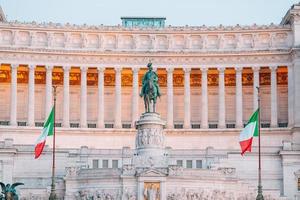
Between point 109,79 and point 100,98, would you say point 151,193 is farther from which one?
point 109,79

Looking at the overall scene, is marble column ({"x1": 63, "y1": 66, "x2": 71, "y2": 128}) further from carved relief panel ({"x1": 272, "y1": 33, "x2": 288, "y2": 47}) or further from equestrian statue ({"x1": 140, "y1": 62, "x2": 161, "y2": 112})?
equestrian statue ({"x1": 140, "y1": 62, "x2": 161, "y2": 112})

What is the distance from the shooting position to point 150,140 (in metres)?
103

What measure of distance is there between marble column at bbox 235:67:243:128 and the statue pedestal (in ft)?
108

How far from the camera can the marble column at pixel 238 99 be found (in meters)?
135

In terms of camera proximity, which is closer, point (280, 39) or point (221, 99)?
point (221, 99)

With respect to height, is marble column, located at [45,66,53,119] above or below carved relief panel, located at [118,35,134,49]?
below

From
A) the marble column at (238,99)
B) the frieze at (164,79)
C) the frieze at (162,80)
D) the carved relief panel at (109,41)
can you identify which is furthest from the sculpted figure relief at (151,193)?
the carved relief panel at (109,41)

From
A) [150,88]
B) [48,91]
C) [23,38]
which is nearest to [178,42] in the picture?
[48,91]

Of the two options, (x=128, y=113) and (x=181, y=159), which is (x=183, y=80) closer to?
(x=128, y=113)

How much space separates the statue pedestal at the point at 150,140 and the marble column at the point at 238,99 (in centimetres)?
3282

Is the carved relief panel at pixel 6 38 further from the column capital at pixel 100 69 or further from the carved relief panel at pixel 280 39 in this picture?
the carved relief panel at pixel 280 39

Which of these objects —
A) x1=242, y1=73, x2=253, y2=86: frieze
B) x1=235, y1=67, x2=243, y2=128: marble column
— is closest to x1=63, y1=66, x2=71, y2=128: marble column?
x1=235, y1=67, x2=243, y2=128: marble column

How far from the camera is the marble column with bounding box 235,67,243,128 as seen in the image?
442ft

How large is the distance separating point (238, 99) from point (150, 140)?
35.4 metres
